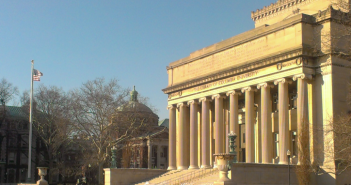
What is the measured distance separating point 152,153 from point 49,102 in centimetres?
3188

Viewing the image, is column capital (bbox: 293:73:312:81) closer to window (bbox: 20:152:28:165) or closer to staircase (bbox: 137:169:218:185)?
staircase (bbox: 137:169:218:185)

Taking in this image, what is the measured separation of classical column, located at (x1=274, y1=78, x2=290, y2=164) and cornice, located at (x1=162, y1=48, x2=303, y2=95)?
6.19 ft

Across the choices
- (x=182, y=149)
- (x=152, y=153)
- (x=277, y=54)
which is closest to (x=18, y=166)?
(x=152, y=153)

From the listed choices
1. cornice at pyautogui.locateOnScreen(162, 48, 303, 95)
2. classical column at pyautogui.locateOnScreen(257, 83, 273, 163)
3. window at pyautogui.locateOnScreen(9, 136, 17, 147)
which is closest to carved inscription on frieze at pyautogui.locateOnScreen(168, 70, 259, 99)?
cornice at pyautogui.locateOnScreen(162, 48, 303, 95)

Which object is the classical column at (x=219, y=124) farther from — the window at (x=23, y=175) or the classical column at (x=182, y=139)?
the window at (x=23, y=175)

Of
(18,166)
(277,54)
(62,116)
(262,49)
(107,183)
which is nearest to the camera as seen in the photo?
(277,54)

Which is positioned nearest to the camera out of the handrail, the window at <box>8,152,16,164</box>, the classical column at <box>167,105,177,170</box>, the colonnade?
the colonnade

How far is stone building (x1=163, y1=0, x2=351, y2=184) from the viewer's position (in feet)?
130

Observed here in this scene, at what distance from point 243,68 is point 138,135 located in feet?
99.5

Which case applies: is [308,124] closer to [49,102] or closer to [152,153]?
[49,102]

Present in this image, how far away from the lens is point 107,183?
49.2 meters

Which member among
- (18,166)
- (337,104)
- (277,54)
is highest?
(277,54)

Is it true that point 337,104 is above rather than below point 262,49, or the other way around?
below

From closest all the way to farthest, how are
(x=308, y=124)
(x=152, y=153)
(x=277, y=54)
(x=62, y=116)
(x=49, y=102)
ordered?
(x=308, y=124), (x=277, y=54), (x=62, y=116), (x=49, y=102), (x=152, y=153)
